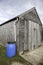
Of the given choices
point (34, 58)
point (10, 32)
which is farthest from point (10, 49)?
point (10, 32)

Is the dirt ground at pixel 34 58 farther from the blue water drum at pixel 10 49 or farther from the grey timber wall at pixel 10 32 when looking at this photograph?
the grey timber wall at pixel 10 32

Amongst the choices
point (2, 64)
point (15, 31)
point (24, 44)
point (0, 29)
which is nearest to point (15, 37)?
point (15, 31)

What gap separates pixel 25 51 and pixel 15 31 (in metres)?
2.08

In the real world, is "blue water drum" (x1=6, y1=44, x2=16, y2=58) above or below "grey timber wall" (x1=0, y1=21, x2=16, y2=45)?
below

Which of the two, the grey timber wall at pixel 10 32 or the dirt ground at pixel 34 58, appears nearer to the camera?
the dirt ground at pixel 34 58

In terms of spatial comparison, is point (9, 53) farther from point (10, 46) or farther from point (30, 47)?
point (30, 47)

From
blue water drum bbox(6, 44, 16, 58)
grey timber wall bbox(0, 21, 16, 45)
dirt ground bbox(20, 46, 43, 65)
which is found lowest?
dirt ground bbox(20, 46, 43, 65)

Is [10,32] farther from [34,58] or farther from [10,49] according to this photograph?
[34,58]

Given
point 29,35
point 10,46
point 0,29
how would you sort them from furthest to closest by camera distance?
point 0,29, point 29,35, point 10,46

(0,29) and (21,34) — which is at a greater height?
(0,29)

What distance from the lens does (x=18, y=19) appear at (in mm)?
6703

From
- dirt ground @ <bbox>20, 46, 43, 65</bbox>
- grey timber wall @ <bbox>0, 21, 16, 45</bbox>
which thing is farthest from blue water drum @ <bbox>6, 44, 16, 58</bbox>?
grey timber wall @ <bbox>0, 21, 16, 45</bbox>

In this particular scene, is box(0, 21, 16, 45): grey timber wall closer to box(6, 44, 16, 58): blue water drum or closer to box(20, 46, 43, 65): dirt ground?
box(6, 44, 16, 58): blue water drum

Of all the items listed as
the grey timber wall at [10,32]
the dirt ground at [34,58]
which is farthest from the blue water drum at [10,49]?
the grey timber wall at [10,32]
